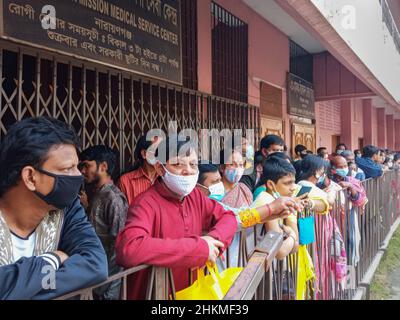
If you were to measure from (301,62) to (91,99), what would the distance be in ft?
18.8

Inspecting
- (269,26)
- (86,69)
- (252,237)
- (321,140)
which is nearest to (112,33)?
(86,69)

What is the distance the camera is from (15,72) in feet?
8.80

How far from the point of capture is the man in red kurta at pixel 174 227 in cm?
130

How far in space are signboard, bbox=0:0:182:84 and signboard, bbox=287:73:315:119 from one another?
11.7 feet

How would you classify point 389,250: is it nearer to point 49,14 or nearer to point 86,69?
point 86,69

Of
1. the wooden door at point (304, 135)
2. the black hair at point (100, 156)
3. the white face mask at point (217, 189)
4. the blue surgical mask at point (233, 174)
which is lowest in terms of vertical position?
the white face mask at point (217, 189)

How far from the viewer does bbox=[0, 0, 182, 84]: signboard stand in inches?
97.5

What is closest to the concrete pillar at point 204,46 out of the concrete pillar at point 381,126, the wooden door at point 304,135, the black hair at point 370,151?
the black hair at point 370,151

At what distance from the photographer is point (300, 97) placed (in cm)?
723

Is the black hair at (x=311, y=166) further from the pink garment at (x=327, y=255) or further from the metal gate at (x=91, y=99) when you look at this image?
the metal gate at (x=91, y=99)
